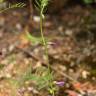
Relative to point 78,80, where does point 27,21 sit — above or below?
above

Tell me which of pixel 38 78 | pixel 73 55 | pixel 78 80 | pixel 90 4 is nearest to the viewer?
pixel 38 78

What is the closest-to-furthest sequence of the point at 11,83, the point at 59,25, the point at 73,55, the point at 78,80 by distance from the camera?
the point at 11,83 < the point at 78,80 < the point at 73,55 < the point at 59,25

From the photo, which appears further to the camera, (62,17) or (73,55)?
(62,17)

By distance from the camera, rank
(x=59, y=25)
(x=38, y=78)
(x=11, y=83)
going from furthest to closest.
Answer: (x=59, y=25) → (x=11, y=83) → (x=38, y=78)

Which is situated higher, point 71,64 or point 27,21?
point 27,21

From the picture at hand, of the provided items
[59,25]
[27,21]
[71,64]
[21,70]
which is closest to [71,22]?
[59,25]

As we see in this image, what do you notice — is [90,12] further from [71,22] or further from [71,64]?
[71,64]

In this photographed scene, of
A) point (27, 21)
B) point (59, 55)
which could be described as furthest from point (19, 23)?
point (59, 55)

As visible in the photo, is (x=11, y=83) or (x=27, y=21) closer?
(x=11, y=83)

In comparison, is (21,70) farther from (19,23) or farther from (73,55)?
(19,23)
